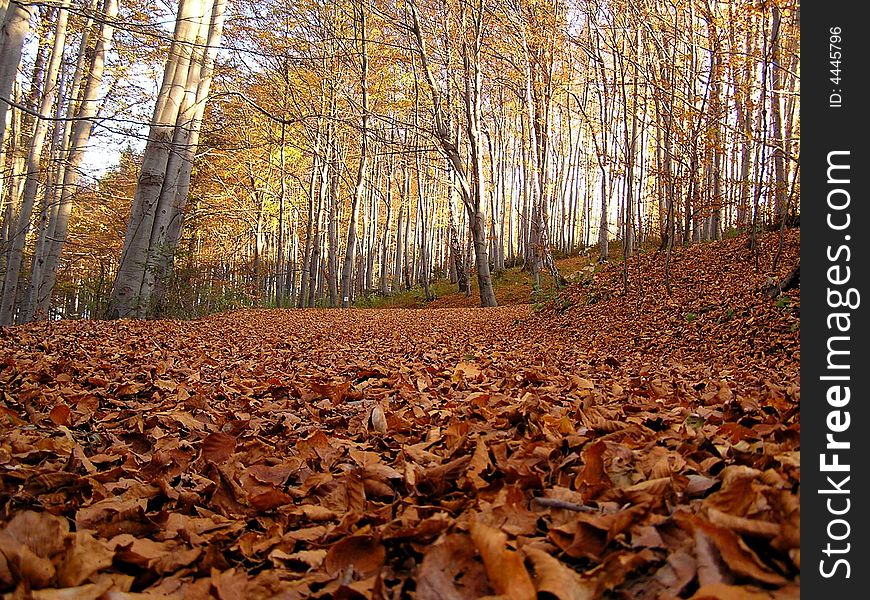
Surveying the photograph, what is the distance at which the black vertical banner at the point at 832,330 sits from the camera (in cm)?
121

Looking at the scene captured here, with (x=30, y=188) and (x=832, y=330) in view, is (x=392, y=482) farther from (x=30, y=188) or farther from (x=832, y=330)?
(x=30, y=188)

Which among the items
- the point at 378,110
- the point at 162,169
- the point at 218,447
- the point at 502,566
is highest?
the point at 378,110

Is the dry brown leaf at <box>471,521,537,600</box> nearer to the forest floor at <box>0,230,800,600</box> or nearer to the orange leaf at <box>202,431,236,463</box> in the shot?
the forest floor at <box>0,230,800,600</box>

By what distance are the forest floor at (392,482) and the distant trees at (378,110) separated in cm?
192

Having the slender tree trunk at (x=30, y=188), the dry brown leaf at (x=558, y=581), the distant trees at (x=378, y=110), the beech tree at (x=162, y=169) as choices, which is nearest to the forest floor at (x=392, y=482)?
the dry brown leaf at (x=558, y=581)

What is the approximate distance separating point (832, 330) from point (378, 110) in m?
21.3

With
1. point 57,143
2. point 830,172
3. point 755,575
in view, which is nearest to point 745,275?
point 830,172

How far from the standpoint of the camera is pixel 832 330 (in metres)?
1.69

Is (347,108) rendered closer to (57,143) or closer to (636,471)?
(57,143)

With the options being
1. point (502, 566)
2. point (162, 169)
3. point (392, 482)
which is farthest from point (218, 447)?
point (162, 169)

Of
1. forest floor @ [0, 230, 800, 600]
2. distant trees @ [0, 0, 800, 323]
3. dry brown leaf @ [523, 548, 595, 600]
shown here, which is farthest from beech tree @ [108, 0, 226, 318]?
dry brown leaf @ [523, 548, 595, 600]

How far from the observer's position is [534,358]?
18.6 ft

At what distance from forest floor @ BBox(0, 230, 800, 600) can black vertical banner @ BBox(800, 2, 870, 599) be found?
9cm

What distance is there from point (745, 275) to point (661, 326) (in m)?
2.03
